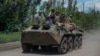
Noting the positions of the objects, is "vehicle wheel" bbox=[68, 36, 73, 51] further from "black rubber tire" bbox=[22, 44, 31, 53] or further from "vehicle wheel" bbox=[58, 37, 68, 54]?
"black rubber tire" bbox=[22, 44, 31, 53]

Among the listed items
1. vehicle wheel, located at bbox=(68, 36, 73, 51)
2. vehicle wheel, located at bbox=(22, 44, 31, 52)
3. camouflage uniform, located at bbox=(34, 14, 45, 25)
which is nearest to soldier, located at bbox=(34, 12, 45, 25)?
camouflage uniform, located at bbox=(34, 14, 45, 25)

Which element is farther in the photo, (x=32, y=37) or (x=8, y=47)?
(x=8, y=47)

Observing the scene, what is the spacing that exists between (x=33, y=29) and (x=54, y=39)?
51.6 inches

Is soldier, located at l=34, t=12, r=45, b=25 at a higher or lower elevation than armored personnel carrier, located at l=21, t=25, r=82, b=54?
higher

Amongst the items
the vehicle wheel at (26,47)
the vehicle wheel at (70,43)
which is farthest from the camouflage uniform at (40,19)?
the vehicle wheel at (70,43)

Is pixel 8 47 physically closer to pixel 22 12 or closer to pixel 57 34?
pixel 57 34

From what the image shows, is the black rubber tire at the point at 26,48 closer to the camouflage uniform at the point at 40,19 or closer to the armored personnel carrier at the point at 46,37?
the armored personnel carrier at the point at 46,37

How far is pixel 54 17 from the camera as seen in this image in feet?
60.9

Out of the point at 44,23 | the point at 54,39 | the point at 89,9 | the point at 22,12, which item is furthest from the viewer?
the point at 89,9

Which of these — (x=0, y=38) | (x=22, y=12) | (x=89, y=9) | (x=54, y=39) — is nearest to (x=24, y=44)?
(x=54, y=39)

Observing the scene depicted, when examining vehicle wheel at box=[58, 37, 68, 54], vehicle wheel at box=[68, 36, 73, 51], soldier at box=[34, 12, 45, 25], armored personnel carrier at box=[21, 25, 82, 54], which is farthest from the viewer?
vehicle wheel at box=[68, 36, 73, 51]

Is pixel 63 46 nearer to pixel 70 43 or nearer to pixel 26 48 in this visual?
pixel 70 43

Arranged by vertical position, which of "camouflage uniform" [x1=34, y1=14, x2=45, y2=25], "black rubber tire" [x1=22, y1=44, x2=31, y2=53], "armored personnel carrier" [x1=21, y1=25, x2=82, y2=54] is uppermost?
"camouflage uniform" [x1=34, y1=14, x2=45, y2=25]

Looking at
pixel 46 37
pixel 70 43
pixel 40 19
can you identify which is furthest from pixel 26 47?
pixel 70 43
